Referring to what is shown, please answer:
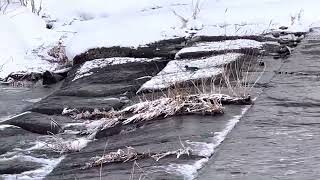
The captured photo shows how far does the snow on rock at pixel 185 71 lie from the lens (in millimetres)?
6680

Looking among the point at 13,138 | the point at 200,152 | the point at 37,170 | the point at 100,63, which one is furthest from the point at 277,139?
the point at 100,63

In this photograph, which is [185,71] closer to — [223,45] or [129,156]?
[223,45]

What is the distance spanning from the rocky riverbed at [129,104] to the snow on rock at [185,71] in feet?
0.04

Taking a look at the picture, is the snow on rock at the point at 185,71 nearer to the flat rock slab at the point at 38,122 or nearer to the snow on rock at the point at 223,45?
the snow on rock at the point at 223,45

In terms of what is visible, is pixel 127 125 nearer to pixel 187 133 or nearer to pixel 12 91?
pixel 187 133

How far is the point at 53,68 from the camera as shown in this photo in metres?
9.23

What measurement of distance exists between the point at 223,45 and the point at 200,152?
4243mm

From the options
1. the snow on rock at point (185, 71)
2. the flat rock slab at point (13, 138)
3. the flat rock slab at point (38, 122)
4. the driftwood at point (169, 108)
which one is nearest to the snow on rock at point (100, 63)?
the snow on rock at point (185, 71)

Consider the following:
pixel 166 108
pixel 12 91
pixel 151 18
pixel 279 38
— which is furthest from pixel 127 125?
pixel 151 18

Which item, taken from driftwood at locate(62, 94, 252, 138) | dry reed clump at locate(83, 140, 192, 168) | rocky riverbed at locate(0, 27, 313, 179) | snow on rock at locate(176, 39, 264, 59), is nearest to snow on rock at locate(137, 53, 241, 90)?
rocky riverbed at locate(0, 27, 313, 179)

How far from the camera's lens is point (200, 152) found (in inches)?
168

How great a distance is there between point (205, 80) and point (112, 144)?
68.7 inches

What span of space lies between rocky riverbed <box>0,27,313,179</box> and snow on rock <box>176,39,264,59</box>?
13mm

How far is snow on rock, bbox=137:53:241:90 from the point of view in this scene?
6680 mm
